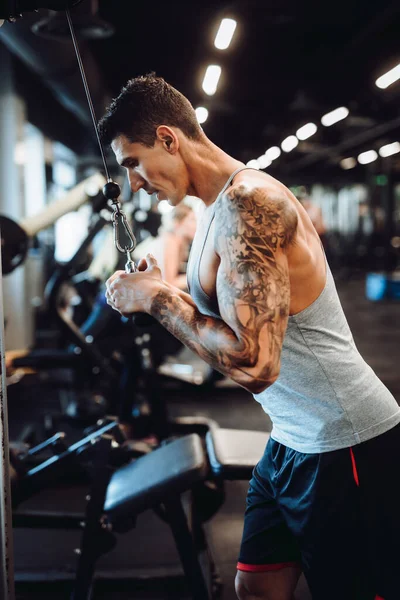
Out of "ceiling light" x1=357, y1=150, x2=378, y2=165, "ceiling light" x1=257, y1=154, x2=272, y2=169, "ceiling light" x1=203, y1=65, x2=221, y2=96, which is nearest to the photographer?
"ceiling light" x1=203, y1=65, x2=221, y2=96

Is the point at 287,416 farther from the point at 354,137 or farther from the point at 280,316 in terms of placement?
the point at 354,137

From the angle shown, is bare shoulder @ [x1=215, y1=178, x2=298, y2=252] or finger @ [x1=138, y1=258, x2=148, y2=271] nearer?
bare shoulder @ [x1=215, y1=178, x2=298, y2=252]

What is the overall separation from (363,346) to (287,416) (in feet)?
19.9

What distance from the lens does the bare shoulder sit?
3.70 ft

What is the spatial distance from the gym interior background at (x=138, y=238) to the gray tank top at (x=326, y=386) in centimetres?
64

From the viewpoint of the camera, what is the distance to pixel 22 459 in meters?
2.19

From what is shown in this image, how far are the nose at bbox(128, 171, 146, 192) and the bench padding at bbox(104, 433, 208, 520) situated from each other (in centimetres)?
86

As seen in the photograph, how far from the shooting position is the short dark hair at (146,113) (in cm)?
136

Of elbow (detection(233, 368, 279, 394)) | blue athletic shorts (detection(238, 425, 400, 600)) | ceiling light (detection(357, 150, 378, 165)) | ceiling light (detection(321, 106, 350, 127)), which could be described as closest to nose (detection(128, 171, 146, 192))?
elbow (detection(233, 368, 279, 394))

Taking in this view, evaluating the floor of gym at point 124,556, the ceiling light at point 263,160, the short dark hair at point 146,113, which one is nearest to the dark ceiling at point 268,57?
the ceiling light at point 263,160

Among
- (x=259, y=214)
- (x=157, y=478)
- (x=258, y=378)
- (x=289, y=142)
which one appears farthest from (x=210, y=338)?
(x=289, y=142)

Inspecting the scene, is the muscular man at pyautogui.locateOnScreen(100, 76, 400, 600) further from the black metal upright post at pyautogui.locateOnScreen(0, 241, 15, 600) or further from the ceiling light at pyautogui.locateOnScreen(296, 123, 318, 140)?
the ceiling light at pyautogui.locateOnScreen(296, 123, 318, 140)

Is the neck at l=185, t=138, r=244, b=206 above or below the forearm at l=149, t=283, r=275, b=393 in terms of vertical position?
above

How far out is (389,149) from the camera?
1252 cm
